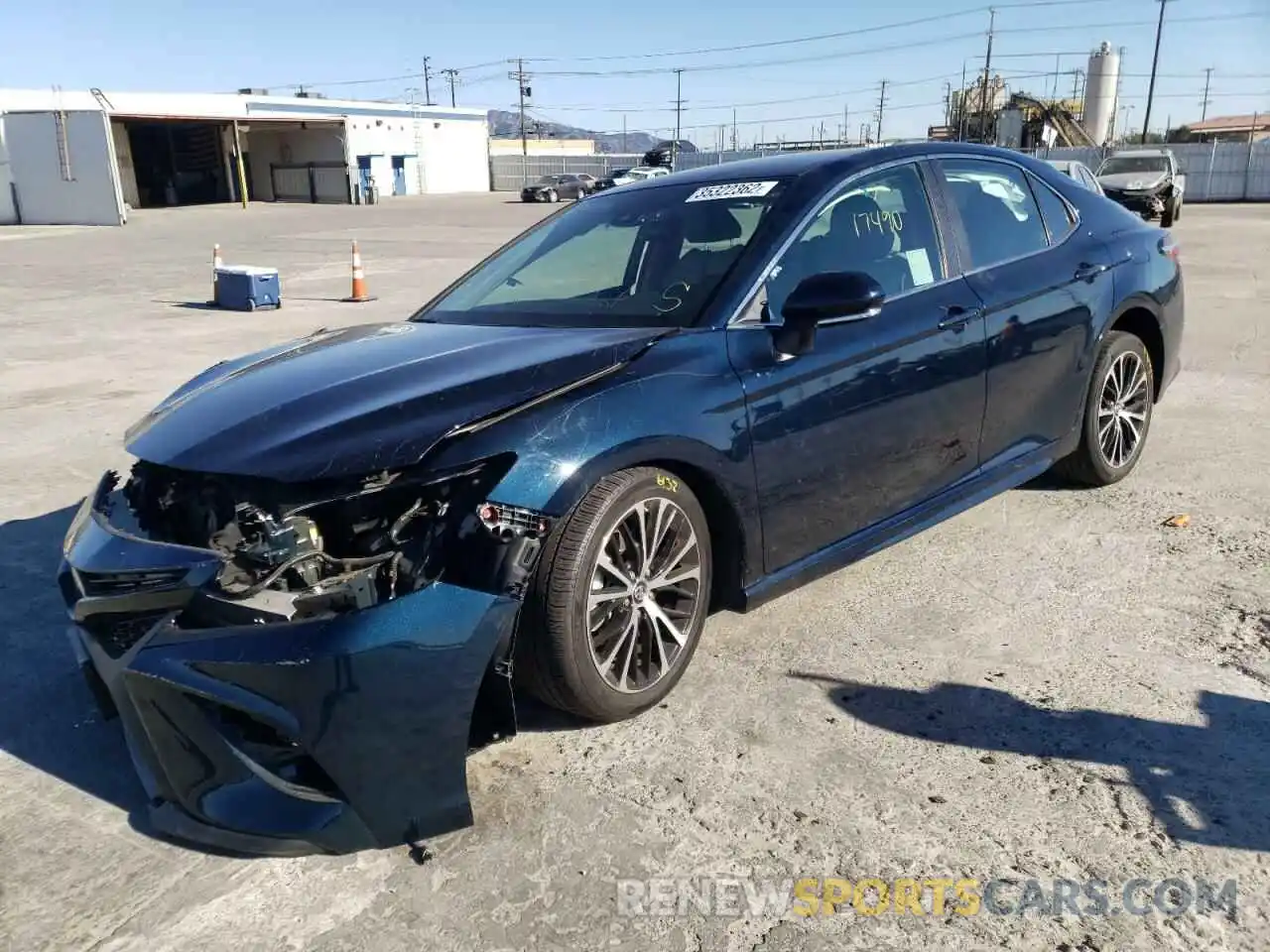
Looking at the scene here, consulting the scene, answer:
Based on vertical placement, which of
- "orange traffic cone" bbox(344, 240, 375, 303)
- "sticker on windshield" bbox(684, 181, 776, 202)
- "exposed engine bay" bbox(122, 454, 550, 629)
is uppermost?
"sticker on windshield" bbox(684, 181, 776, 202)

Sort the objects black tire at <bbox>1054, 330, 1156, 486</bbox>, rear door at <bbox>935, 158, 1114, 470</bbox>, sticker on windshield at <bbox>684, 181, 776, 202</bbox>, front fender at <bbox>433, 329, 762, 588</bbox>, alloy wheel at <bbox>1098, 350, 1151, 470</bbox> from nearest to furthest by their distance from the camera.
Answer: front fender at <bbox>433, 329, 762, 588</bbox> → sticker on windshield at <bbox>684, 181, 776, 202</bbox> → rear door at <bbox>935, 158, 1114, 470</bbox> → black tire at <bbox>1054, 330, 1156, 486</bbox> → alloy wheel at <bbox>1098, 350, 1151, 470</bbox>

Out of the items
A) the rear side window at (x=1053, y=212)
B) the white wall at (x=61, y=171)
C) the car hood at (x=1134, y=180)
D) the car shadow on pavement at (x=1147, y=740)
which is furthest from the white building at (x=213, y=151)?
the car shadow on pavement at (x=1147, y=740)

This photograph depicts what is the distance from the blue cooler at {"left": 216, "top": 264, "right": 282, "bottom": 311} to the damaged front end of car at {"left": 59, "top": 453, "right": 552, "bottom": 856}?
1121 centimetres

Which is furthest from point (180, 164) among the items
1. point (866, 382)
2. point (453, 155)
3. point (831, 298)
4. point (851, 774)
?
point (851, 774)

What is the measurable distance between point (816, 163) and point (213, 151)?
55.3 metres

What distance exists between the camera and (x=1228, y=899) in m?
2.29

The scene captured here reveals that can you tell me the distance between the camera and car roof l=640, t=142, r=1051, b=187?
3.88 m

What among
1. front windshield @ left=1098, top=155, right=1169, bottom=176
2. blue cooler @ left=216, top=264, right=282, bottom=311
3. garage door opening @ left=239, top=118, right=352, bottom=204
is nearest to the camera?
blue cooler @ left=216, top=264, right=282, bottom=311

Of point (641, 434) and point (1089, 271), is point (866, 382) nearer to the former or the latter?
point (641, 434)

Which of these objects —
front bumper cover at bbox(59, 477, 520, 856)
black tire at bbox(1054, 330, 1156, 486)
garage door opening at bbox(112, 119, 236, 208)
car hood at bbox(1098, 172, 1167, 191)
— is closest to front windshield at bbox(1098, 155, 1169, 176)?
car hood at bbox(1098, 172, 1167, 191)

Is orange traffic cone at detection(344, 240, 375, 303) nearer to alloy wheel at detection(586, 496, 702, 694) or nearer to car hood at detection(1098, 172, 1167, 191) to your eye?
alloy wheel at detection(586, 496, 702, 694)

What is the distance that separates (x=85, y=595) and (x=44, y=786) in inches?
23.6

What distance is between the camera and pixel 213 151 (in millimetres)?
52156

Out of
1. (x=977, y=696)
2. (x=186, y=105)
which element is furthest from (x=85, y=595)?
(x=186, y=105)
